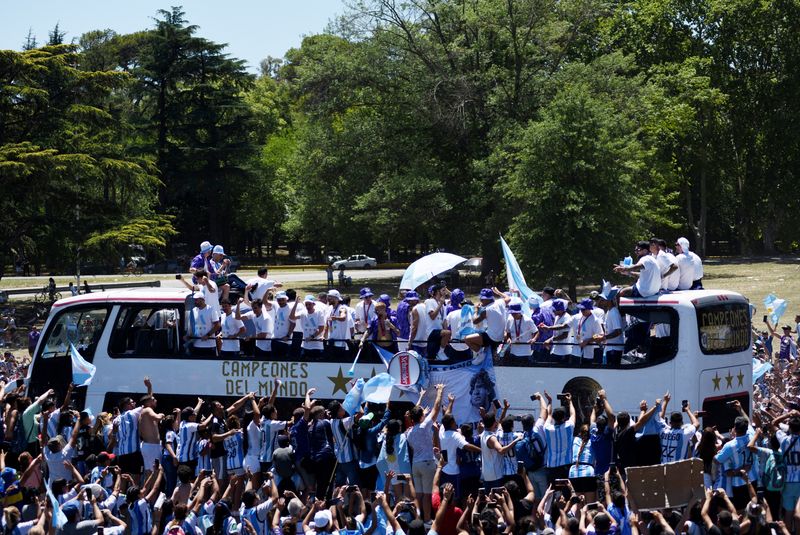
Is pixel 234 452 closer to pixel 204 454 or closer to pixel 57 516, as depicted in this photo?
pixel 204 454

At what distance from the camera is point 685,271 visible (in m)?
13.1

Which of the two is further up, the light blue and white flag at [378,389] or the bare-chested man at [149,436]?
the light blue and white flag at [378,389]

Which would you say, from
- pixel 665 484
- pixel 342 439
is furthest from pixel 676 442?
pixel 342 439

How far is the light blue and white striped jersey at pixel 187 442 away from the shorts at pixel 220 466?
0.24 metres

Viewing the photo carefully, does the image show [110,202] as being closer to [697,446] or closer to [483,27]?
[483,27]

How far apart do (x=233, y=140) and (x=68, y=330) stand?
4699 centimetres

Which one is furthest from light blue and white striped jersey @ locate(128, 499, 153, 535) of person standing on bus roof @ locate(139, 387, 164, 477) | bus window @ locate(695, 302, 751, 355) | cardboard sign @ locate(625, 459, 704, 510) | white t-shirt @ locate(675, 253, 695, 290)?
white t-shirt @ locate(675, 253, 695, 290)

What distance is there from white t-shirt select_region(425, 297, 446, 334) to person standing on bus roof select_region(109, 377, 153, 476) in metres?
3.71

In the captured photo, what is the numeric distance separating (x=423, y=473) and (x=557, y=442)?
58.2 inches

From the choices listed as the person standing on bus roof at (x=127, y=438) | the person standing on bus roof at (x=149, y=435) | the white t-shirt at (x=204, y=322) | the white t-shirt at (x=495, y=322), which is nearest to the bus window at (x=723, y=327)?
the white t-shirt at (x=495, y=322)

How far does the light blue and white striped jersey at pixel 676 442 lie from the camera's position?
10.8 meters

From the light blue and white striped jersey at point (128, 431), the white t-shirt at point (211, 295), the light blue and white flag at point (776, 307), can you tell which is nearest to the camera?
the light blue and white striped jersey at point (128, 431)

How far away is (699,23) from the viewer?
60.3m

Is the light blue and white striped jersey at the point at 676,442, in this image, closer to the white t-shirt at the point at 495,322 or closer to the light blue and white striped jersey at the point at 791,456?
the light blue and white striped jersey at the point at 791,456
